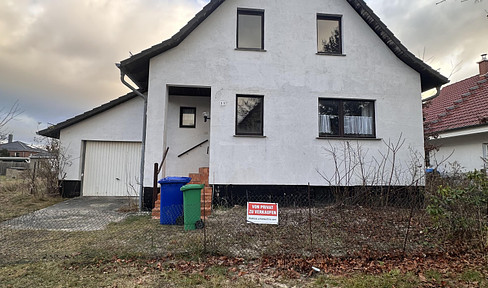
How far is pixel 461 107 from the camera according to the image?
12.1 m

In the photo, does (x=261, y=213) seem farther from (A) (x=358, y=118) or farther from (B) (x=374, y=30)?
(B) (x=374, y=30)

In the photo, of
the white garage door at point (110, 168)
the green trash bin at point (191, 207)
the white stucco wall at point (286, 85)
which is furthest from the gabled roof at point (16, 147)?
the green trash bin at point (191, 207)

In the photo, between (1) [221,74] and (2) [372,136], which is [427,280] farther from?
(1) [221,74]

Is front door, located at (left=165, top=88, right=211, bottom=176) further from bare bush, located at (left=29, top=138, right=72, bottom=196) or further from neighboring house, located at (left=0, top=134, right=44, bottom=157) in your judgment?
neighboring house, located at (left=0, top=134, right=44, bottom=157)

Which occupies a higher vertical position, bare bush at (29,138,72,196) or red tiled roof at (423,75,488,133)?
red tiled roof at (423,75,488,133)

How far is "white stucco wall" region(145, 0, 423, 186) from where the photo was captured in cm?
768

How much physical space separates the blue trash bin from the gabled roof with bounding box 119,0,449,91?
3.76m

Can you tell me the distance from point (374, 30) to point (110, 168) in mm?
10528

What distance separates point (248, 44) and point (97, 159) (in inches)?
279

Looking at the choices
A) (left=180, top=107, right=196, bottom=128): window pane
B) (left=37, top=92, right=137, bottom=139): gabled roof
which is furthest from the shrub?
(left=37, top=92, right=137, bottom=139): gabled roof

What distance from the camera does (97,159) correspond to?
397 inches

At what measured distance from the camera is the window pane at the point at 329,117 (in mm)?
8094

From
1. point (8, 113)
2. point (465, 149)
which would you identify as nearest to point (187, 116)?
point (8, 113)

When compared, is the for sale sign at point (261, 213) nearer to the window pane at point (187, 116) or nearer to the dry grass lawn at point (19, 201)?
the window pane at point (187, 116)
